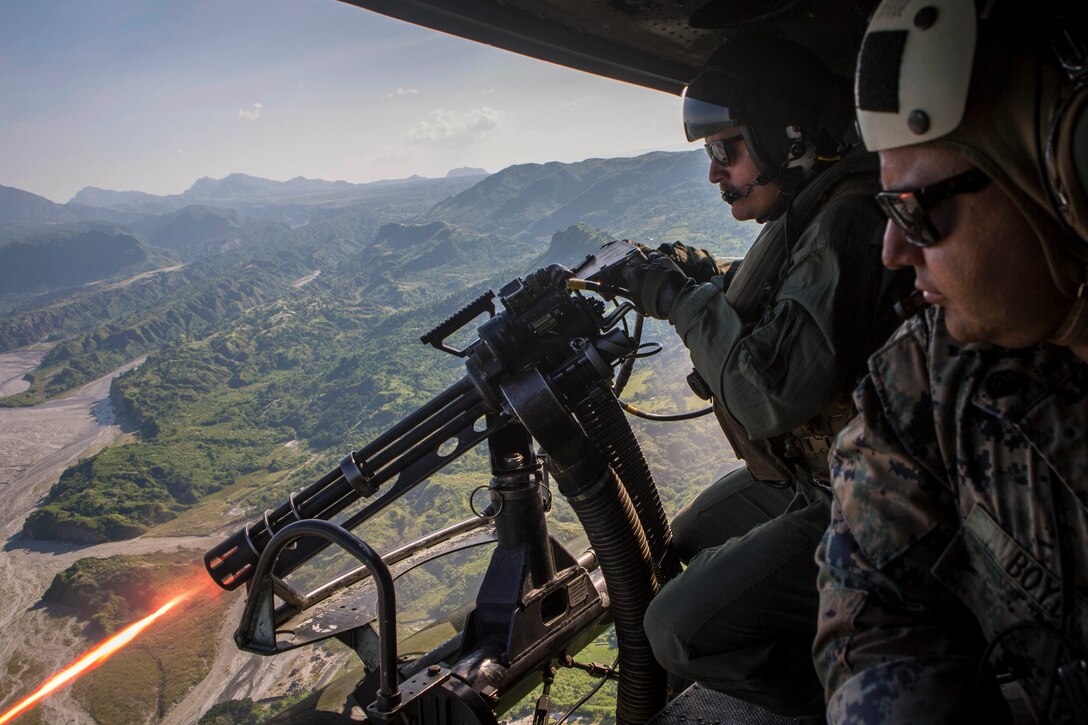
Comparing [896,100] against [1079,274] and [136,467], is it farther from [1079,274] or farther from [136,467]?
[136,467]

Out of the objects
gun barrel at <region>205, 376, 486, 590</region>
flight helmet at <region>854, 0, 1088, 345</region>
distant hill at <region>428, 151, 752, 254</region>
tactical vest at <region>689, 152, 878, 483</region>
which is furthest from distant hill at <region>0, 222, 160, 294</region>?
flight helmet at <region>854, 0, 1088, 345</region>

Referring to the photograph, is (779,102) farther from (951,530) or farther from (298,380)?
(298,380)

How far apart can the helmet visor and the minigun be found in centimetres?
59

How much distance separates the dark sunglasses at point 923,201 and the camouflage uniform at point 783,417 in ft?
3.25

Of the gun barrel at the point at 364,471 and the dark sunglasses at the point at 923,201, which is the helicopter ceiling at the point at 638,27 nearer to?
the dark sunglasses at the point at 923,201

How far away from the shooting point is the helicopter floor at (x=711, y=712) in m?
2.58

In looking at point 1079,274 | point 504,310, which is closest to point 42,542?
point 504,310

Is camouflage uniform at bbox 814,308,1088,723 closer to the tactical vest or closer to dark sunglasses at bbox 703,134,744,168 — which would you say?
the tactical vest

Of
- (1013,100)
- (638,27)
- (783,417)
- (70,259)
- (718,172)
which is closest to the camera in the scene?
(1013,100)

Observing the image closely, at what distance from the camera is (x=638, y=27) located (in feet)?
8.15

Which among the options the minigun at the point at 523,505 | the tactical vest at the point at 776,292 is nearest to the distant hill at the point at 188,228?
the minigun at the point at 523,505

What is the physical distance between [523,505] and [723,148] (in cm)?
181

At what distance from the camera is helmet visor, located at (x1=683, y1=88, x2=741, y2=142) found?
2752 millimetres

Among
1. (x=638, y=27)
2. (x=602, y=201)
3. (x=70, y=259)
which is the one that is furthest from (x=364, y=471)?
(x=70, y=259)
